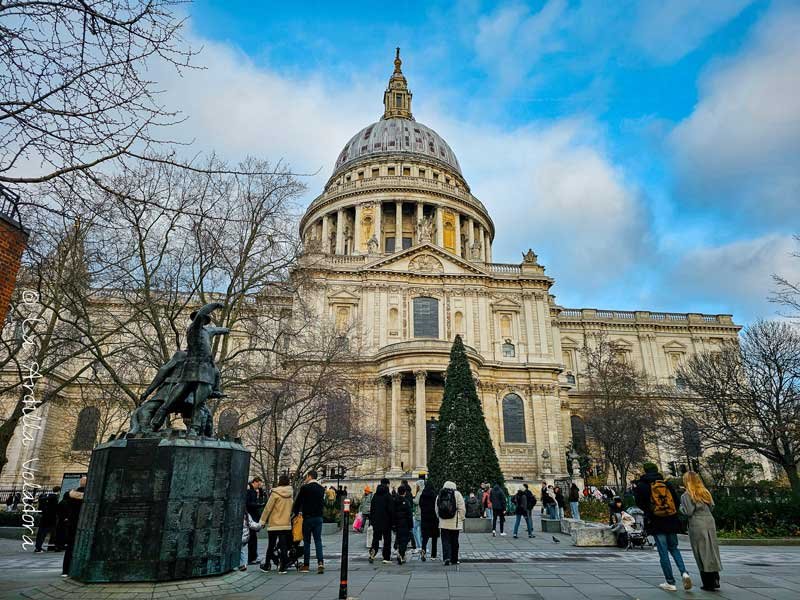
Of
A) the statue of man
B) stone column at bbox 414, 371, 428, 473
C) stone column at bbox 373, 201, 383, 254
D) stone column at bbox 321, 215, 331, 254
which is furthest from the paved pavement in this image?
stone column at bbox 321, 215, 331, 254

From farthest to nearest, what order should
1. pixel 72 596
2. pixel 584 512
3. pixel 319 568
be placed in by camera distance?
pixel 584 512
pixel 319 568
pixel 72 596

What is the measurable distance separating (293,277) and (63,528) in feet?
37.0

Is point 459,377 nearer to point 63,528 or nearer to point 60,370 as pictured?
point 63,528

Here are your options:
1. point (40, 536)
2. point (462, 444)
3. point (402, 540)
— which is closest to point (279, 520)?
point (402, 540)

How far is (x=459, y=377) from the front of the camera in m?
25.7

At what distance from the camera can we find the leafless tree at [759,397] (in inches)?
928

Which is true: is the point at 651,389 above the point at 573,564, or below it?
above

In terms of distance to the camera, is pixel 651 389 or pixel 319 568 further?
pixel 651 389

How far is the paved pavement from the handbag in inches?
29.5

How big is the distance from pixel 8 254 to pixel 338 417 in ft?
59.4

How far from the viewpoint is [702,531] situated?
24.8ft

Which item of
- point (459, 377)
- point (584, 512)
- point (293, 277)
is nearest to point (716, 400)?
point (584, 512)

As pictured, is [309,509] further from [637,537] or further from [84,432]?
[84,432]

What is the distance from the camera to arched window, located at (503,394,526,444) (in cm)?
3881
